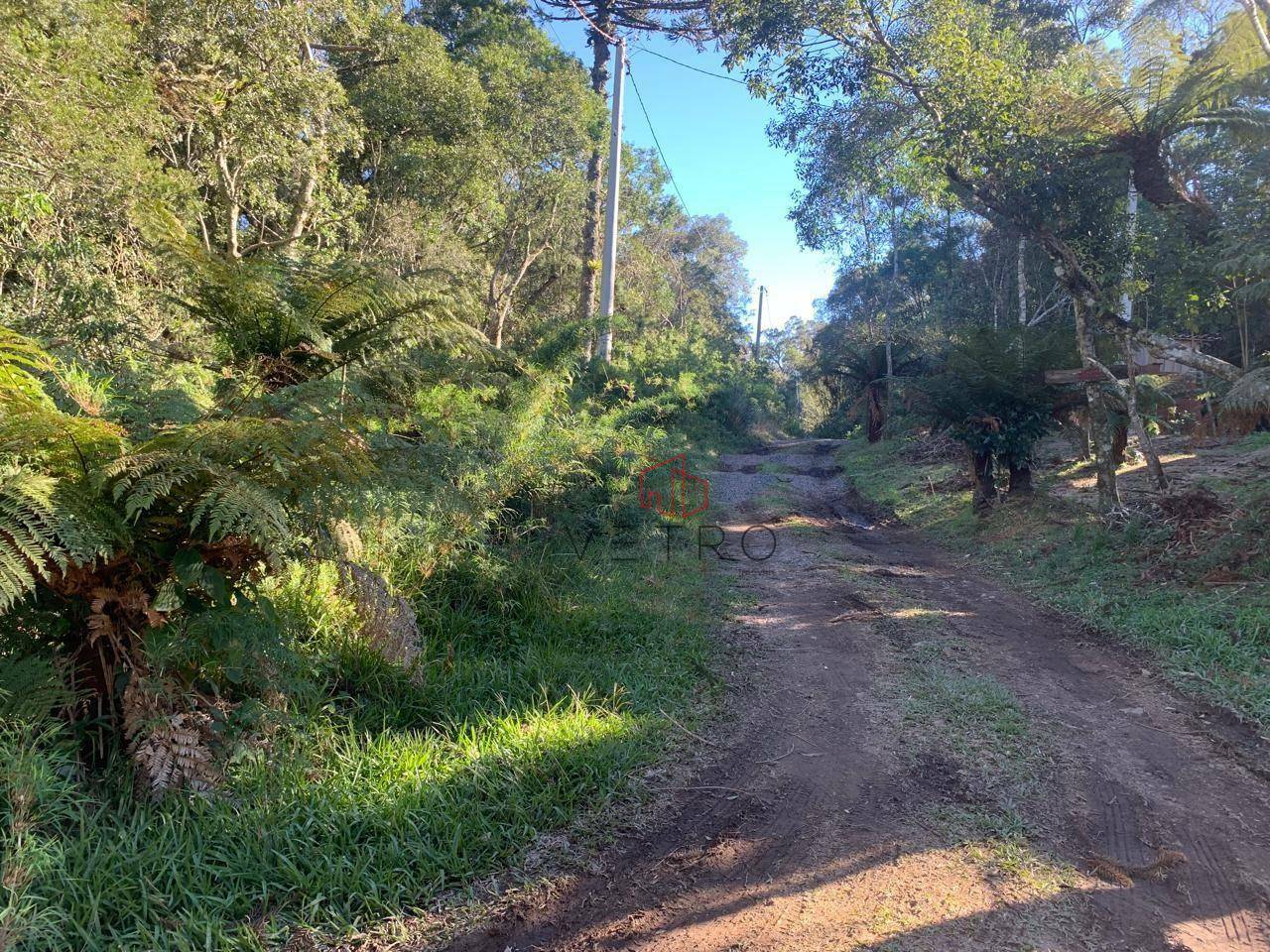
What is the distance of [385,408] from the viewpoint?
10.9ft

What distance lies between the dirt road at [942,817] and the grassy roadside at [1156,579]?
340 mm

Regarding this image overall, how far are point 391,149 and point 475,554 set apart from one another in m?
11.6

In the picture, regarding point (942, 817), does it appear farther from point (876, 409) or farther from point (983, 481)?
point (876, 409)

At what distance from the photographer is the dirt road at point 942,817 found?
2.40 m

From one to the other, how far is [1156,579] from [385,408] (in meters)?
6.68

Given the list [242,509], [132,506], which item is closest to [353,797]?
[242,509]

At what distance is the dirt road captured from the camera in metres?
→ 2.40

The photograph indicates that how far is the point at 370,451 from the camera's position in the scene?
2.92m

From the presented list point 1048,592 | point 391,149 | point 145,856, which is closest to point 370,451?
point 145,856

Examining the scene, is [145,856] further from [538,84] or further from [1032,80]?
[538,84]

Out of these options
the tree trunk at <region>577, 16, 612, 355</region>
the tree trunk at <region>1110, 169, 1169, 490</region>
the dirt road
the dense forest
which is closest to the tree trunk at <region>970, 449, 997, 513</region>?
the dense forest

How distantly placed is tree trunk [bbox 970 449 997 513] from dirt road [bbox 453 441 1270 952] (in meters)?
5.13

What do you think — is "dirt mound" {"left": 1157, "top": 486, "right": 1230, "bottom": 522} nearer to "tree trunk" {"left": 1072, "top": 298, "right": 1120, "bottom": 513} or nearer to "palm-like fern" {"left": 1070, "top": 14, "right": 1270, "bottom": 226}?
"tree trunk" {"left": 1072, "top": 298, "right": 1120, "bottom": 513}

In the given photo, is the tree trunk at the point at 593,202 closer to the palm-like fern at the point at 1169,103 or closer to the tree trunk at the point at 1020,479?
the tree trunk at the point at 1020,479
